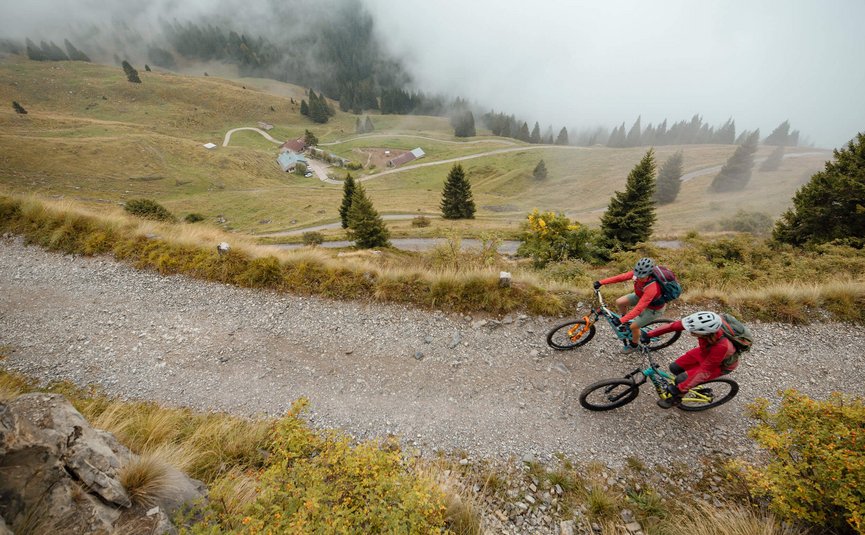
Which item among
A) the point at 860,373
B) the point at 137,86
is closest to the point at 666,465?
the point at 860,373

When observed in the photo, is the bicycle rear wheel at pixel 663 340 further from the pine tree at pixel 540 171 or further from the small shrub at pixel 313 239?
the pine tree at pixel 540 171

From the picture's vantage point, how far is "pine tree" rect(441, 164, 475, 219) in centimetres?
5141

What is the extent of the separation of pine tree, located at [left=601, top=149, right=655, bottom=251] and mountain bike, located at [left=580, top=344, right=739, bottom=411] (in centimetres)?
1824

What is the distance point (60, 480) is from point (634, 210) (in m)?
28.3

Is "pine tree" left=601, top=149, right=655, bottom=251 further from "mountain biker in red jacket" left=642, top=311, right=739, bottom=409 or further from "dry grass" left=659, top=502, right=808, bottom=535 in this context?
"dry grass" left=659, top=502, right=808, bottom=535

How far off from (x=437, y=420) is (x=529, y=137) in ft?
523

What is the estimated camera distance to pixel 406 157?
11419cm

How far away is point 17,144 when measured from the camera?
210 ft

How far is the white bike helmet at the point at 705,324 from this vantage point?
5.45m

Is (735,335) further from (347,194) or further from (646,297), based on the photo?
(347,194)

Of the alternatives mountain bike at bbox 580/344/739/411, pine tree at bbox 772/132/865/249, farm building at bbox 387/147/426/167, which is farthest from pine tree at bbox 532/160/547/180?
mountain bike at bbox 580/344/739/411

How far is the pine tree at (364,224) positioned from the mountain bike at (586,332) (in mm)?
22916

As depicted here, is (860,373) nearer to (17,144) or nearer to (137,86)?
(17,144)

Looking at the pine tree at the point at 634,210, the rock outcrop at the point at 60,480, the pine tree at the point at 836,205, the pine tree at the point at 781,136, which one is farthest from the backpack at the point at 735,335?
the pine tree at the point at 781,136
